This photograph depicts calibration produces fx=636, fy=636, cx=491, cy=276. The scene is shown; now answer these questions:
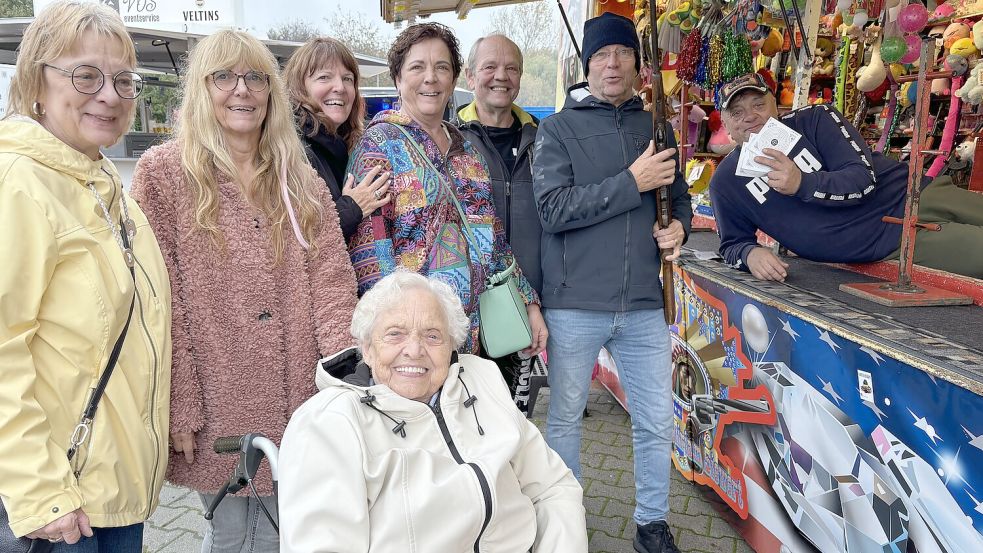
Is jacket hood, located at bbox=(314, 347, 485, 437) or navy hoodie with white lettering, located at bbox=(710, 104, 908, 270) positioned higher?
navy hoodie with white lettering, located at bbox=(710, 104, 908, 270)

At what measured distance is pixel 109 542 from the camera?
4.56ft

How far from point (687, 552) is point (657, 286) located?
1236 millimetres

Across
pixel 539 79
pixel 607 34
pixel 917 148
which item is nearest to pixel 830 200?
pixel 917 148

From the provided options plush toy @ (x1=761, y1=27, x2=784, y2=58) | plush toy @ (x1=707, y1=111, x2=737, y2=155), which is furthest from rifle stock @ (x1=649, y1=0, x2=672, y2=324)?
plush toy @ (x1=707, y1=111, x2=737, y2=155)

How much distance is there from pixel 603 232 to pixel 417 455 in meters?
1.17

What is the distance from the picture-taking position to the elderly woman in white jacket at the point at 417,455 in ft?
4.36

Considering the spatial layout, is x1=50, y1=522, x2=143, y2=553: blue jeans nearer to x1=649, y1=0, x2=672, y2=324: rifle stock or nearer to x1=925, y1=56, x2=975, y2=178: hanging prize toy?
x1=649, y1=0, x2=672, y2=324: rifle stock

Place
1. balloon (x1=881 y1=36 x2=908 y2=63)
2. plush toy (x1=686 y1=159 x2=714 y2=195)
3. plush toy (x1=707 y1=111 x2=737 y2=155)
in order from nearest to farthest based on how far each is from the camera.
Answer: balloon (x1=881 y1=36 x2=908 y2=63), plush toy (x1=707 y1=111 x2=737 y2=155), plush toy (x1=686 y1=159 x2=714 y2=195)

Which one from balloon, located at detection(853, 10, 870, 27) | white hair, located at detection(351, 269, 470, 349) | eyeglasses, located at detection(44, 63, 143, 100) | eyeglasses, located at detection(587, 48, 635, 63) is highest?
balloon, located at detection(853, 10, 870, 27)

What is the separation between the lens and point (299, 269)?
1.75m

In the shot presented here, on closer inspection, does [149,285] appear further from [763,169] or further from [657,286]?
[763,169]

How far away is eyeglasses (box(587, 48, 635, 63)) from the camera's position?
229 cm

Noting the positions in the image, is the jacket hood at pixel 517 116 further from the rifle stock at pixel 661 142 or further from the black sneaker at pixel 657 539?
the black sneaker at pixel 657 539

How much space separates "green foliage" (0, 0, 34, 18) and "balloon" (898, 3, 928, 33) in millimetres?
26361
